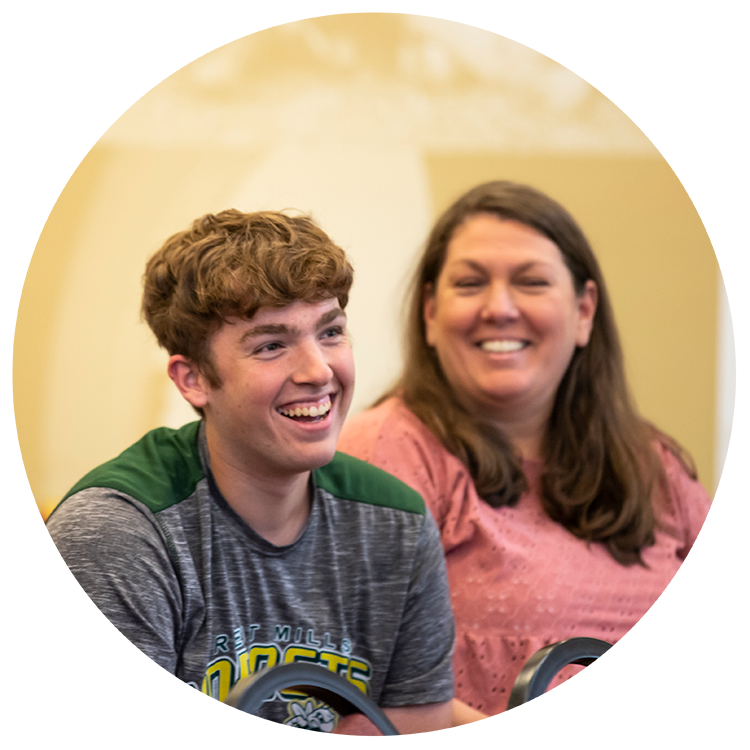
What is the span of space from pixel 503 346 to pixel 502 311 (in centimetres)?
7

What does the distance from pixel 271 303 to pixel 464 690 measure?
77 centimetres

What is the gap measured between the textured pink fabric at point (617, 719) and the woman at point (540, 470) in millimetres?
419

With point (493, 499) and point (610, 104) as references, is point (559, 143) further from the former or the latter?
point (493, 499)

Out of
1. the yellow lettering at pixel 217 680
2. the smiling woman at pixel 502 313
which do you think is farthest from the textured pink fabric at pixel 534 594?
the yellow lettering at pixel 217 680

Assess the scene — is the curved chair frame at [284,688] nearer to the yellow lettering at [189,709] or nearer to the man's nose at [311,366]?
the yellow lettering at [189,709]

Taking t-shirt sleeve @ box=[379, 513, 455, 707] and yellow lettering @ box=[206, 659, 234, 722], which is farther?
t-shirt sleeve @ box=[379, 513, 455, 707]

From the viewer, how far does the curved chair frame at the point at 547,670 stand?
0.84 m

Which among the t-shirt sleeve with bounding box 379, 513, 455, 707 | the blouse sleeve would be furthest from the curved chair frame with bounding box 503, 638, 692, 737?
the blouse sleeve

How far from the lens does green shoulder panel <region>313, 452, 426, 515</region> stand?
1221 mm

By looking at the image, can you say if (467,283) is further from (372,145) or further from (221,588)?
(372,145)

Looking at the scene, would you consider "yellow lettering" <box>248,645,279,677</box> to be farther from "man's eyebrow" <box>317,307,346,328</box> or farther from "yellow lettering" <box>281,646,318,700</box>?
"man's eyebrow" <box>317,307,346,328</box>

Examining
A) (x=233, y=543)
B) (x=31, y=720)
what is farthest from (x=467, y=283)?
Result: (x=31, y=720)

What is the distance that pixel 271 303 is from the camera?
1.06m

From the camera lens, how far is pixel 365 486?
1.24 meters
